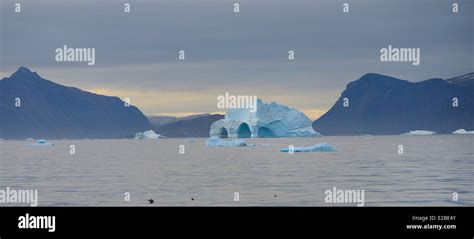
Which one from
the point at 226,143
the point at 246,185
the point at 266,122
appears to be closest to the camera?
the point at 246,185

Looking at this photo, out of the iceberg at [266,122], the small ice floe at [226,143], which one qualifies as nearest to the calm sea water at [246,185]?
the small ice floe at [226,143]

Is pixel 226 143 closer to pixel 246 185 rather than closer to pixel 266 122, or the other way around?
pixel 266 122

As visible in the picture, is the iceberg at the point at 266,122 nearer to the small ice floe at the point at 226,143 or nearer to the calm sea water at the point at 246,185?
the small ice floe at the point at 226,143

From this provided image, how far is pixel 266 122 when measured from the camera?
259ft

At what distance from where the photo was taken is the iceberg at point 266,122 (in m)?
76.6

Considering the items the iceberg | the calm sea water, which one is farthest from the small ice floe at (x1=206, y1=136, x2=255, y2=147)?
the calm sea water

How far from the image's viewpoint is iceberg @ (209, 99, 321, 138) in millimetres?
76625

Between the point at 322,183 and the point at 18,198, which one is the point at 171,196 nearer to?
the point at 18,198

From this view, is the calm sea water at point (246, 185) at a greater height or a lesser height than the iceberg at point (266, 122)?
lesser

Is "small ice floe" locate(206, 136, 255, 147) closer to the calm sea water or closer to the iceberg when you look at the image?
the iceberg

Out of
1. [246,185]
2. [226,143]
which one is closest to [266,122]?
[226,143]
